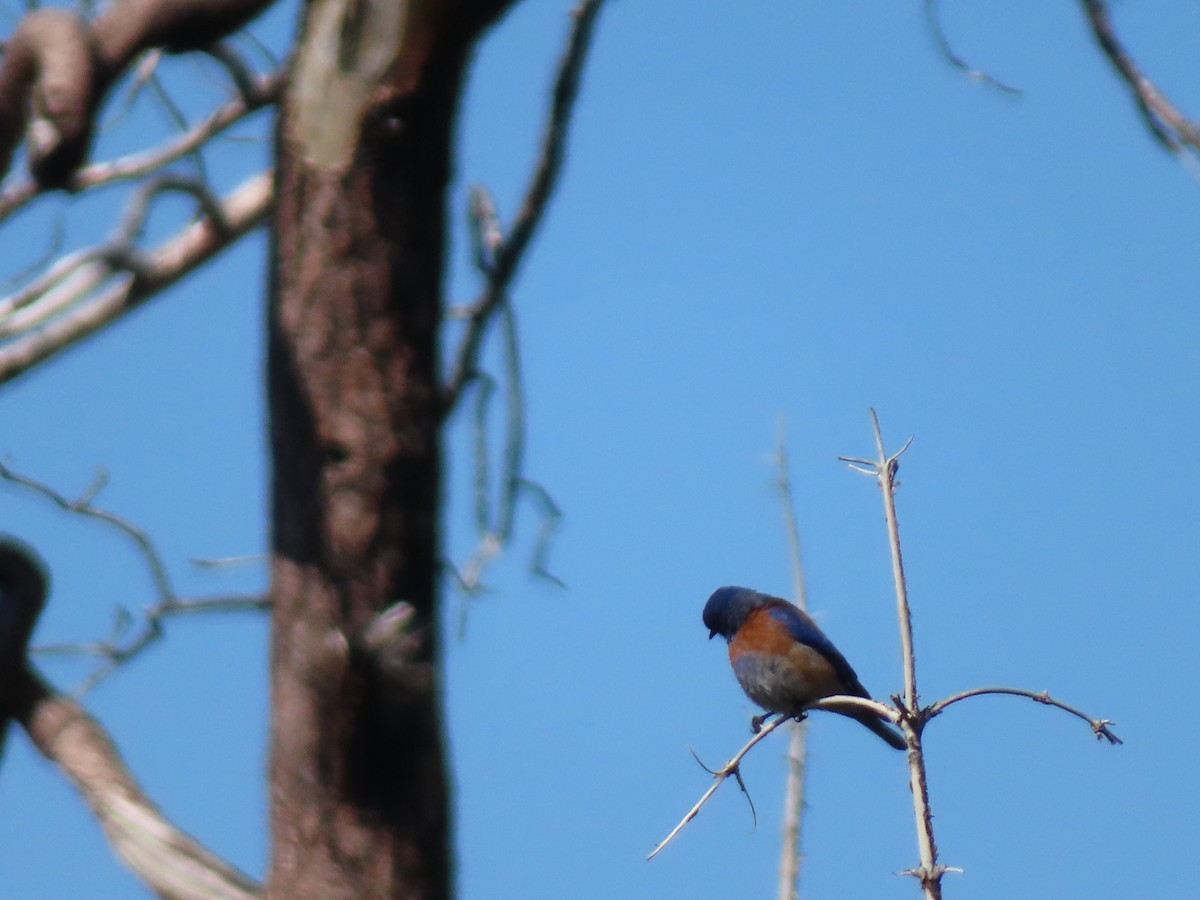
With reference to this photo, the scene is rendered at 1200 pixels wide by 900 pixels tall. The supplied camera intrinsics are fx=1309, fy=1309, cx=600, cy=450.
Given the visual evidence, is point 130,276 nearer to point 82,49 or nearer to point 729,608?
point 82,49

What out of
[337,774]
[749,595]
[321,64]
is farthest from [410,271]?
[749,595]

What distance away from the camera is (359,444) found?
1.92 metres

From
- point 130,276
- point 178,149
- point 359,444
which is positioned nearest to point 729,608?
point 178,149

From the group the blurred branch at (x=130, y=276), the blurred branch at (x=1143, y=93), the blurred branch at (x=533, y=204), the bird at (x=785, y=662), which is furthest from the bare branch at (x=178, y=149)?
the bird at (x=785, y=662)

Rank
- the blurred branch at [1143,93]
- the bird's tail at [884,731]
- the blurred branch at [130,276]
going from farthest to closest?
the bird's tail at [884,731]
the blurred branch at [130,276]
the blurred branch at [1143,93]

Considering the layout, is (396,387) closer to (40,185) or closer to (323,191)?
(323,191)

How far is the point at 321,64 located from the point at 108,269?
0.83 m

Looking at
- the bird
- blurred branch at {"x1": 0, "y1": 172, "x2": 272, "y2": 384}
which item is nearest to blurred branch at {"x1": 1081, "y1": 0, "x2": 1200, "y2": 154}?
blurred branch at {"x1": 0, "y1": 172, "x2": 272, "y2": 384}

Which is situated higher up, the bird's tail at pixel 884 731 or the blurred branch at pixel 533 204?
the blurred branch at pixel 533 204

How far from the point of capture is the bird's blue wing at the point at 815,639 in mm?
6707

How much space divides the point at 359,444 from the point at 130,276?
111cm

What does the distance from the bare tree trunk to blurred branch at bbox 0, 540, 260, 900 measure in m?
0.13

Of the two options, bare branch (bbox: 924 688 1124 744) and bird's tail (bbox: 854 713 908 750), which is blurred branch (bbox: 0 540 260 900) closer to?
bare branch (bbox: 924 688 1124 744)

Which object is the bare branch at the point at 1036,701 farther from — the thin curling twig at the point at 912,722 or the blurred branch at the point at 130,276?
the blurred branch at the point at 130,276
